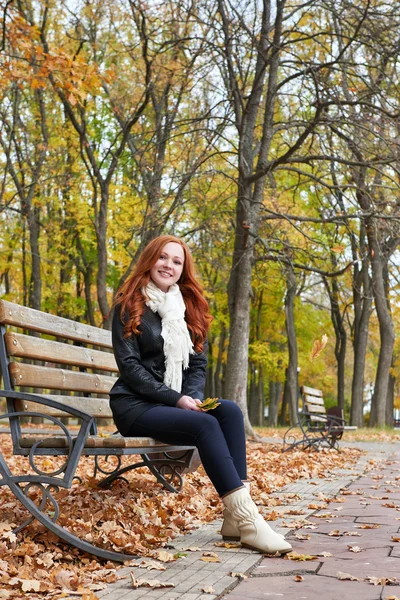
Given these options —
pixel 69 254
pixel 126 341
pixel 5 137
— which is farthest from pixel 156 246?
pixel 69 254

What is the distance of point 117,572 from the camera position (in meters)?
3.58

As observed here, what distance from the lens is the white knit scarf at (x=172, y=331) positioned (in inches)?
185

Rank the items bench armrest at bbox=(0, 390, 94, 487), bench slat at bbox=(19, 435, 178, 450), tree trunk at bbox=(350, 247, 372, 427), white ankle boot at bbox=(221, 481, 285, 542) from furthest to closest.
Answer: tree trunk at bbox=(350, 247, 372, 427) < white ankle boot at bbox=(221, 481, 285, 542) < bench slat at bbox=(19, 435, 178, 450) < bench armrest at bbox=(0, 390, 94, 487)

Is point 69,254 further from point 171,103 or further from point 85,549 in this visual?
point 85,549

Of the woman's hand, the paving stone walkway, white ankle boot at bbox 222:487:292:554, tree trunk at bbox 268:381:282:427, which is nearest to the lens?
the paving stone walkway

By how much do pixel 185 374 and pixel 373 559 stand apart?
5.44ft

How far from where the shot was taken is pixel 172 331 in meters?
4.73

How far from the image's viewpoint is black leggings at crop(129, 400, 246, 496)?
4055 mm

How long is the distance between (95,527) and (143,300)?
4.67 feet

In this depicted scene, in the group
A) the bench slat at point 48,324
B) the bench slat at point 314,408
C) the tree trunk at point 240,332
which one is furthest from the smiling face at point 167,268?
the tree trunk at point 240,332

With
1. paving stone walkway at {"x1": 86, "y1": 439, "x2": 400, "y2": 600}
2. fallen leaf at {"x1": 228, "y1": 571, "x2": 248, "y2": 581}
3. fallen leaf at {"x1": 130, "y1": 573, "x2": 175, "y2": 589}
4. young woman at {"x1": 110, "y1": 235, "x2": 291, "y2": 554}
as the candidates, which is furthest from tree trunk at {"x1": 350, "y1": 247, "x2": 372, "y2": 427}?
fallen leaf at {"x1": 130, "y1": 573, "x2": 175, "y2": 589}

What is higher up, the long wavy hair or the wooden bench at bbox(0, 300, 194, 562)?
the long wavy hair

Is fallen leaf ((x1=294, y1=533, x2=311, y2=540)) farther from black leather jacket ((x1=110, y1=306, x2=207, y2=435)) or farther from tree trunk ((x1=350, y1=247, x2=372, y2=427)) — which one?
tree trunk ((x1=350, y1=247, x2=372, y2=427))

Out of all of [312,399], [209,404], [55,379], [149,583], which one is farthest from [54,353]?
[312,399]
